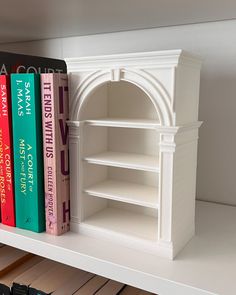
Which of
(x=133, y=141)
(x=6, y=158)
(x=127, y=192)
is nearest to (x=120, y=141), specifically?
(x=133, y=141)

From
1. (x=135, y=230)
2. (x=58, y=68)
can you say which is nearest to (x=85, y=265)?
(x=135, y=230)

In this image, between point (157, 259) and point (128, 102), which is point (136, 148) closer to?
point (128, 102)

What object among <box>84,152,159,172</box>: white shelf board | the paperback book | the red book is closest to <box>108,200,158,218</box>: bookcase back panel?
<box>84,152,159,172</box>: white shelf board

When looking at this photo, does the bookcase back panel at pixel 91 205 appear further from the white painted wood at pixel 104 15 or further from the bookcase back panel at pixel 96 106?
the white painted wood at pixel 104 15

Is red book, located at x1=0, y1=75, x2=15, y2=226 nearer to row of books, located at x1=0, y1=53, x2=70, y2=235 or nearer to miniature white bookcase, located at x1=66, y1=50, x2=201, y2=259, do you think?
row of books, located at x1=0, y1=53, x2=70, y2=235

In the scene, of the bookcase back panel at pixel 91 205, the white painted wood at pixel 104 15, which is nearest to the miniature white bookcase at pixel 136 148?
the bookcase back panel at pixel 91 205

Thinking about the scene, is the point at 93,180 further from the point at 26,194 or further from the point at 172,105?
the point at 172,105

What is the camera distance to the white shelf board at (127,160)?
0.58 meters

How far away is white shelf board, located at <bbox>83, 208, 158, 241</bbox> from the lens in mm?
595

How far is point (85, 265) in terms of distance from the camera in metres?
0.54

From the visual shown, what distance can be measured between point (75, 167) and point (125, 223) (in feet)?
0.49

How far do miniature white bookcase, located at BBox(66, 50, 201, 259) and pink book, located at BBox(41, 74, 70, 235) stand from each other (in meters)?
0.02

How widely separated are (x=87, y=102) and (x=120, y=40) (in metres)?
0.32

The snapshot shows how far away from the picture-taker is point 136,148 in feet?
2.41
